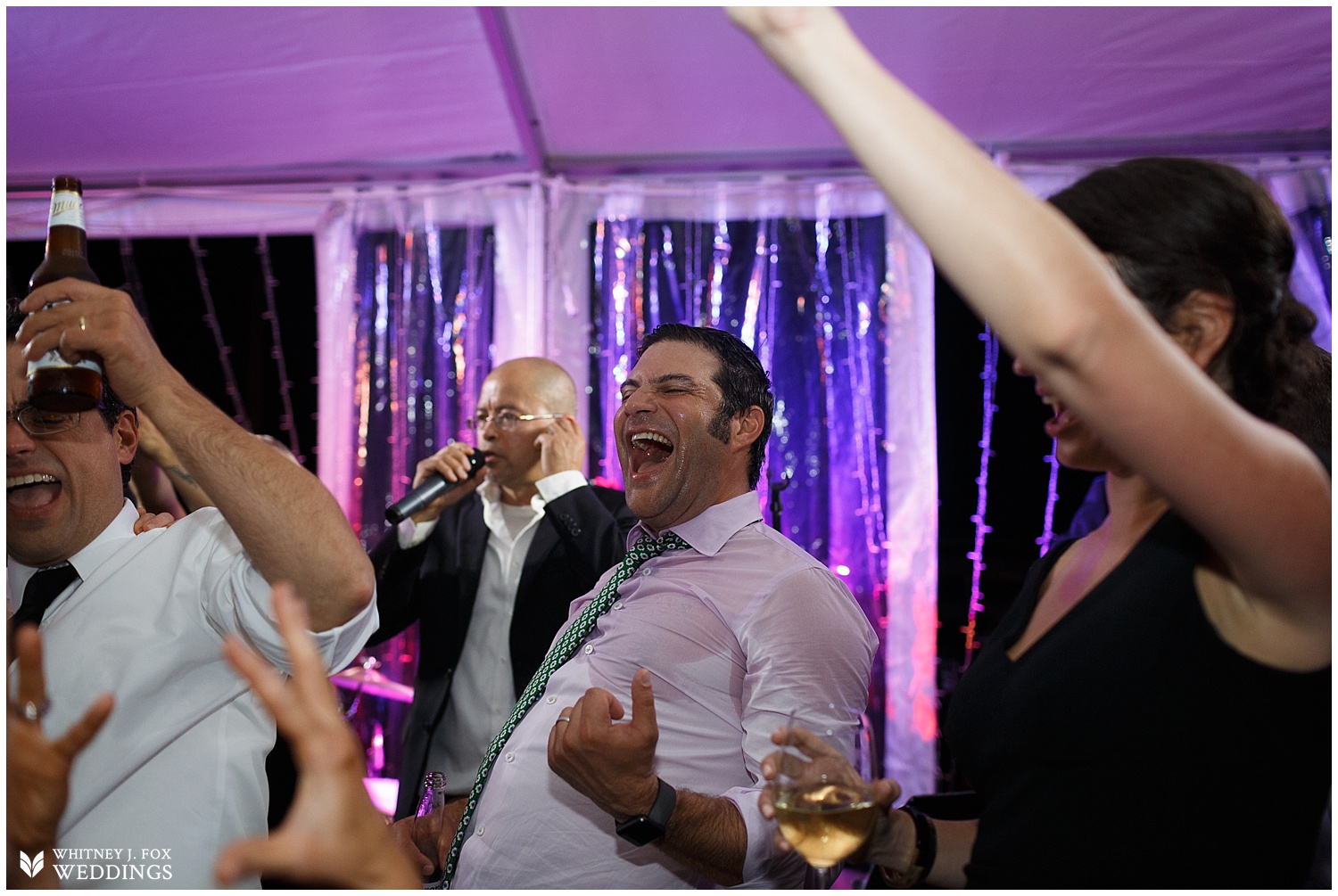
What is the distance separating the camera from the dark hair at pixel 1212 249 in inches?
36.3

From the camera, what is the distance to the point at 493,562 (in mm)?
2979

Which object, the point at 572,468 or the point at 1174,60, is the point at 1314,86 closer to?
the point at 1174,60

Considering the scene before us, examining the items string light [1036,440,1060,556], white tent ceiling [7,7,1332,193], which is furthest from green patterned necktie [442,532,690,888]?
string light [1036,440,1060,556]

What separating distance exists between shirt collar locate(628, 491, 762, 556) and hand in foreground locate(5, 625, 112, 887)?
1.16m

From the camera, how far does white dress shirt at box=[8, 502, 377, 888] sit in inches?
52.7

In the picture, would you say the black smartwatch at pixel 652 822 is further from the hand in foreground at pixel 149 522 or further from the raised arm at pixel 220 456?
the hand in foreground at pixel 149 522

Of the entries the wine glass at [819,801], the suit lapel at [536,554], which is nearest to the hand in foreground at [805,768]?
Answer: the wine glass at [819,801]

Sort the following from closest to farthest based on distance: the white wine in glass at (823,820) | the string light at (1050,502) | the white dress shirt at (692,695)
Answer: the white wine in glass at (823,820), the white dress shirt at (692,695), the string light at (1050,502)

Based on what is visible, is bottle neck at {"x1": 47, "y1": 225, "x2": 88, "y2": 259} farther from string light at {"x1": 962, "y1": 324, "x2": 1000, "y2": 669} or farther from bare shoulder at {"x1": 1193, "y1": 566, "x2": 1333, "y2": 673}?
string light at {"x1": 962, "y1": 324, "x2": 1000, "y2": 669}

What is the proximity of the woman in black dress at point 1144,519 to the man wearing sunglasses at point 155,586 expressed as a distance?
675mm

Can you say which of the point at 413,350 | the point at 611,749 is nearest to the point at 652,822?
the point at 611,749

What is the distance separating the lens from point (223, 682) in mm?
1422

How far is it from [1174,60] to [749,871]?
9.12 ft

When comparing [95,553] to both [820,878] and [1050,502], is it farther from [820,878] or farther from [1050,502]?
[1050,502]
